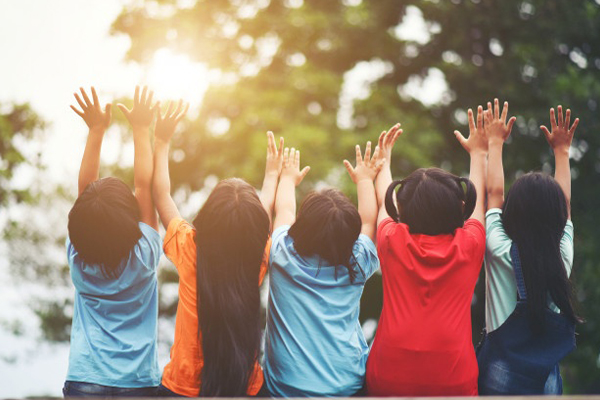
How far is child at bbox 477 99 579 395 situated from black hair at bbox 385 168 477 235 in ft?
0.74

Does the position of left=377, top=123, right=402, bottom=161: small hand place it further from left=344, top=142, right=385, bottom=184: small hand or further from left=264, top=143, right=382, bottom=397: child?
left=264, top=143, right=382, bottom=397: child

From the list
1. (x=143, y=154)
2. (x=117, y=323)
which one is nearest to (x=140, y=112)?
(x=143, y=154)

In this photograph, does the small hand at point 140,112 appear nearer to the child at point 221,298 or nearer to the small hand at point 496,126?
the child at point 221,298

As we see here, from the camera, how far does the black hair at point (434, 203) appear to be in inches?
107

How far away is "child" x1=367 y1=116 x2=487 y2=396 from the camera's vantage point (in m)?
2.60

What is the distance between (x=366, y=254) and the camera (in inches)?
113

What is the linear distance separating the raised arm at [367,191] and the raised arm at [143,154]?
0.99m

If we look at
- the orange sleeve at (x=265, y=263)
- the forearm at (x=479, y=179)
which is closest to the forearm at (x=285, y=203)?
the orange sleeve at (x=265, y=263)

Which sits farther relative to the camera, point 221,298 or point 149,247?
point 149,247

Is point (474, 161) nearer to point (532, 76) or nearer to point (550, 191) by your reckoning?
point (550, 191)

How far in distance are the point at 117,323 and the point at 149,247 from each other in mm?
368

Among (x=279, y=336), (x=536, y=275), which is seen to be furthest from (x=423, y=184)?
(x=279, y=336)

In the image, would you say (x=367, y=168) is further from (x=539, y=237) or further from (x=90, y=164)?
(x=90, y=164)

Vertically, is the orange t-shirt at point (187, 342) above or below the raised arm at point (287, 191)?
below
